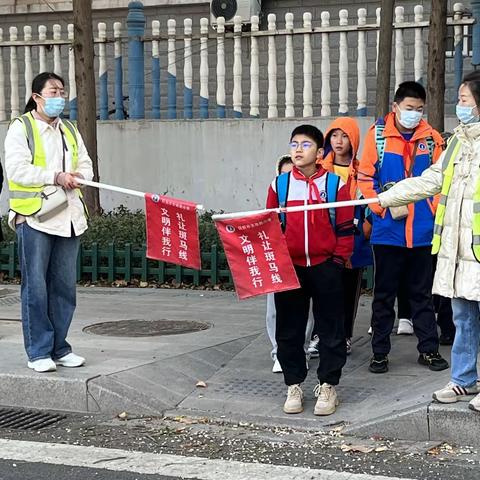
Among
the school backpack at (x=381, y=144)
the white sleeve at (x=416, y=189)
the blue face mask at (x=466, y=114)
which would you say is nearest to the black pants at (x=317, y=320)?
the white sleeve at (x=416, y=189)

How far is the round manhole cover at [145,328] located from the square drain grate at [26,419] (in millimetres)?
1573

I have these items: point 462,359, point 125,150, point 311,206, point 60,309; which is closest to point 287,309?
point 311,206

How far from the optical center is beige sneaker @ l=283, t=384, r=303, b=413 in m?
6.21

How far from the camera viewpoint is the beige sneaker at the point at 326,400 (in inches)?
241

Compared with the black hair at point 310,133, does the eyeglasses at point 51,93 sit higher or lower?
higher

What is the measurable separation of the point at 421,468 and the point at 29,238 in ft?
9.64

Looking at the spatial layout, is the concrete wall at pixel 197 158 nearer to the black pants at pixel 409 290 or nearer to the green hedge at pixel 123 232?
the green hedge at pixel 123 232

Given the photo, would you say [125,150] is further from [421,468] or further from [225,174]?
[421,468]

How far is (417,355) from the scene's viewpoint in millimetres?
7211

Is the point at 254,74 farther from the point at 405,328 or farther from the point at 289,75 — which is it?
the point at 405,328

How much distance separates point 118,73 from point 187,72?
0.87 m

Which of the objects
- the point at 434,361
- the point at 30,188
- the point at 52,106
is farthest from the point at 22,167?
the point at 434,361

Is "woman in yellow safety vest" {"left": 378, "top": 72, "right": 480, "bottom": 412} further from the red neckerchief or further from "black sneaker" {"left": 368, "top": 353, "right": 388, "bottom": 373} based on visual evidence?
"black sneaker" {"left": 368, "top": 353, "right": 388, "bottom": 373}

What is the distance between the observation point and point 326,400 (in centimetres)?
614
